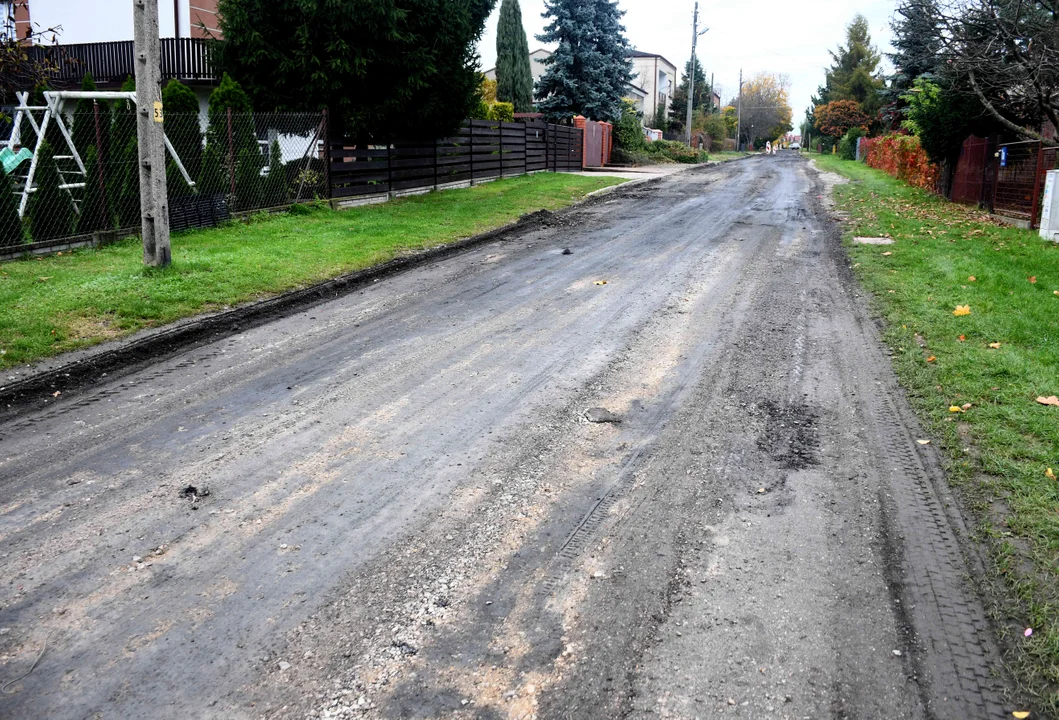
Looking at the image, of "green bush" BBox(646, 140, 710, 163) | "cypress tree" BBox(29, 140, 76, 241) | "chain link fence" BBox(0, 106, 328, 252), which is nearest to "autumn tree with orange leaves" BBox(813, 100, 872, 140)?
"green bush" BBox(646, 140, 710, 163)

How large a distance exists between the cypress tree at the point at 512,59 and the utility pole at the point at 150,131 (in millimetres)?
32639

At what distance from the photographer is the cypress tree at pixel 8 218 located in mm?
10070

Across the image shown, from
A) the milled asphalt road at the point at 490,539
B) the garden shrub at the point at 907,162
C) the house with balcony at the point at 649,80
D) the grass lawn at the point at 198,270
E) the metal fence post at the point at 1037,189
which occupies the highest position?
the house with balcony at the point at 649,80

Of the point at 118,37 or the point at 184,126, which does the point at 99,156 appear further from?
the point at 118,37

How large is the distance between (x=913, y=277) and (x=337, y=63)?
1127 cm

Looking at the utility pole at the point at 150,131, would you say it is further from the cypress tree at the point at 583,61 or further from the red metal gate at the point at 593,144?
the cypress tree at the point at 583,61

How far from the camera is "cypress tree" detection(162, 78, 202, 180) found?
41.3 ft

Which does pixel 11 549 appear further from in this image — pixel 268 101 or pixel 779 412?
pixel 268 101

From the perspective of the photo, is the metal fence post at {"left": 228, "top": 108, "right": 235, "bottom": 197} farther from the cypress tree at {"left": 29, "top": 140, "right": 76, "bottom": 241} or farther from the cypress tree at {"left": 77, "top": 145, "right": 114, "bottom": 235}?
the cypress tree at {"left": 29, "top": 140, "right": 76, "bottom": 241}

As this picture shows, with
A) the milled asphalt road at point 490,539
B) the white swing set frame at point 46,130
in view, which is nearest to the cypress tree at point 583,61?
the white swing set frame at point 46,130

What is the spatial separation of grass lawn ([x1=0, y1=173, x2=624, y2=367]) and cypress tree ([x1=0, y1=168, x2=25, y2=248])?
41cm

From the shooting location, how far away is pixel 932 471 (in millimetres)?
4438

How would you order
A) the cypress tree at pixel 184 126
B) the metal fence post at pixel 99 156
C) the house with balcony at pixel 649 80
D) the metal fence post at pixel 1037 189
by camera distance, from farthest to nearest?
the house with balcony at pixel 649 80 → the metal fence post at pixel 1037 189 → the cypress tree at pixel 184 126 → the metal fence post at pixel 99 156

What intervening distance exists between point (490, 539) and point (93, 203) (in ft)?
33.6
